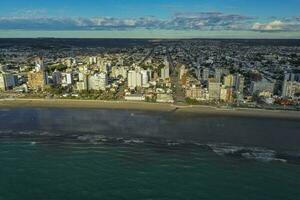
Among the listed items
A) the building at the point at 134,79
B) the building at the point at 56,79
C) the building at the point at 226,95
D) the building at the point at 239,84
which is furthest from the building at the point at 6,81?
the building at the point at 239,84

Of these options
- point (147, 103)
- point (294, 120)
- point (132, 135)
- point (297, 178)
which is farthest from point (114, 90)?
point (297, 178)

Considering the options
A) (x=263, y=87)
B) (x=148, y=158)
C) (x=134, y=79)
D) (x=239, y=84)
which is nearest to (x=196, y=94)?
(x=239, y=84)

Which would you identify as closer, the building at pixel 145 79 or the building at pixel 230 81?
the building at pixel 230 81

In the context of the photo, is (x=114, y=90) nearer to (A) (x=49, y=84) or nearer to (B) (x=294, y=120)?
(A) (x=49, y=84)

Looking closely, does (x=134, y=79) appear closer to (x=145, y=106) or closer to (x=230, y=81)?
(x=145, y=106)

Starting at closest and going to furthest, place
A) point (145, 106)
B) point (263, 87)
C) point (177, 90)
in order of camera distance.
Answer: point (145, 106) < point (263, 87) < point (177, 90)

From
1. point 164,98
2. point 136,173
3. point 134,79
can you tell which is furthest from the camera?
point 134,79

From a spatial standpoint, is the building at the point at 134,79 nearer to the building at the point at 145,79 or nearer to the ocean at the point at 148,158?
the building at the point at 145,79
